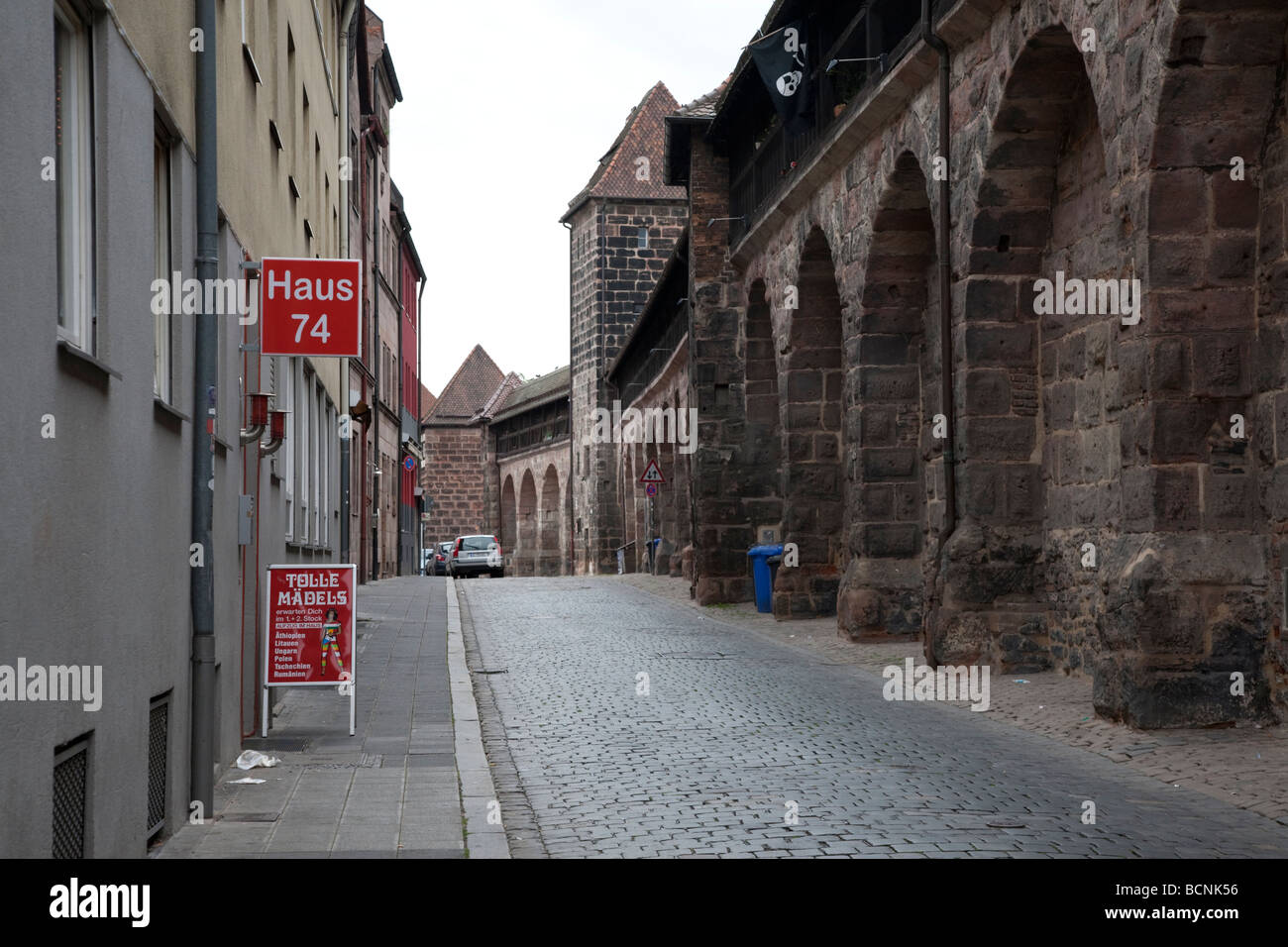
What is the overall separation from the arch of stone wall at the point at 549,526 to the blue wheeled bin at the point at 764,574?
117 feet

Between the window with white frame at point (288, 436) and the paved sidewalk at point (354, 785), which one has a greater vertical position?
the window with white frame at point (288, 436)

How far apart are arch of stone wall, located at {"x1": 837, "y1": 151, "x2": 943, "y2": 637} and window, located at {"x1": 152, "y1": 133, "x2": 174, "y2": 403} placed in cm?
1130

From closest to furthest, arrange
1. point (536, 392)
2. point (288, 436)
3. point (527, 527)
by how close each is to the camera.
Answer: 1. point (288, 436)
2. point (536, 392)
3. point (527, 527)

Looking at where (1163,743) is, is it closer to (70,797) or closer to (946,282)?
(946,282)

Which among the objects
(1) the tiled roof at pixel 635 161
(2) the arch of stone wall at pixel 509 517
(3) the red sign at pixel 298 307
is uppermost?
(1) the tiled roof at pixel 635 161

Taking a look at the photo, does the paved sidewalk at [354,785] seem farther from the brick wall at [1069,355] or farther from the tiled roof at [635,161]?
the tiled roof at [635,161]

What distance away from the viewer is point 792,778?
8.71 m

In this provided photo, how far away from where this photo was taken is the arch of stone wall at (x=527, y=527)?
6544 centimetres

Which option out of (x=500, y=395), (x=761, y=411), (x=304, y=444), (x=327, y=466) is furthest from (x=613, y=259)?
(x=304, y=444)

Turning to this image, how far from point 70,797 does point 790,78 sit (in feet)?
55.9

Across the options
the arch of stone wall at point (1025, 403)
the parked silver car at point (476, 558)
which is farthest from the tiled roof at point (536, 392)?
the arch of stone wall at point (1025, 403)

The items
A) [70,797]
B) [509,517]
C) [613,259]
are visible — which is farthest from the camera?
[509,517]

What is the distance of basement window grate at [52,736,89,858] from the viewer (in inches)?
206

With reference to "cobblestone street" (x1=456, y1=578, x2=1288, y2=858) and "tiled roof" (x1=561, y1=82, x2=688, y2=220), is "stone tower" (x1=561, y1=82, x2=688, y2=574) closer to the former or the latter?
"tiled roof" (x1=561, y1=82, x2=688, y2=220)
